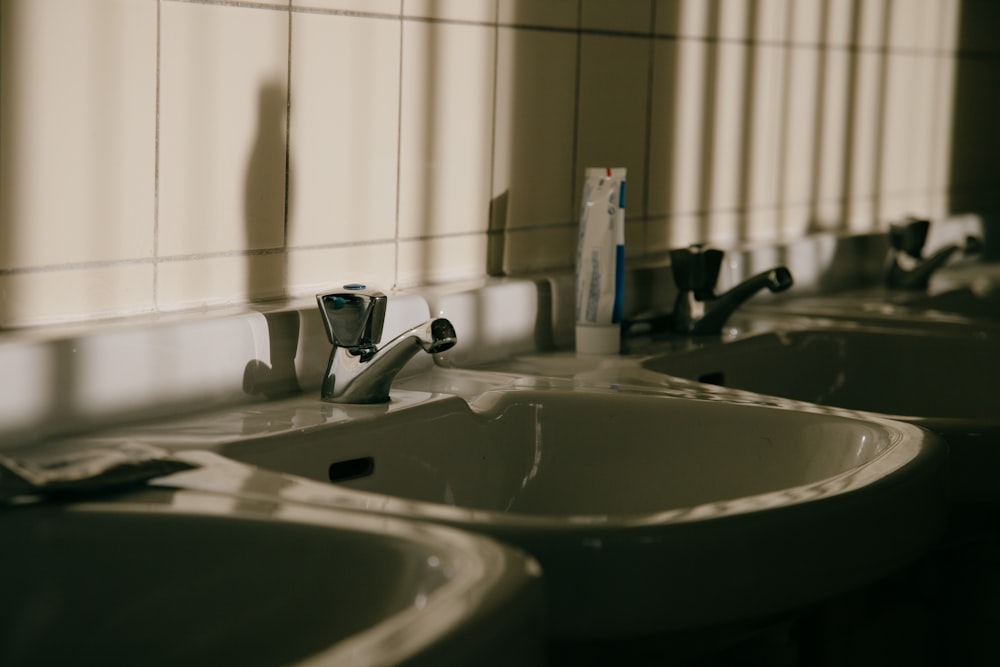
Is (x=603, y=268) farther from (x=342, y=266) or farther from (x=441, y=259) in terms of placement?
(x=342, y=266)

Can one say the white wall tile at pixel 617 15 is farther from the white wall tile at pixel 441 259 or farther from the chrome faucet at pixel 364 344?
the chrome faucet at pixel 364 344

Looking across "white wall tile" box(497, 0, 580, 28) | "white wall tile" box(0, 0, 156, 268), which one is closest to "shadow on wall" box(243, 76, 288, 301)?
"white wall tile" box(0, 0, 156, 268)

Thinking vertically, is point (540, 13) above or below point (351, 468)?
above

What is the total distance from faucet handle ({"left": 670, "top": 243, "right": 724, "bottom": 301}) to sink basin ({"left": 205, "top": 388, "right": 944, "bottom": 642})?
0.41 m

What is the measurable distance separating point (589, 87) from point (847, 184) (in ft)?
2.38

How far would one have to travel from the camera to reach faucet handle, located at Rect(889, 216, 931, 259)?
191 centimetres

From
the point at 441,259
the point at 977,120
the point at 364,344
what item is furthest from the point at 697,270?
the point at 977,120

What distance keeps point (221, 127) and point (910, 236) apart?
1147 mm

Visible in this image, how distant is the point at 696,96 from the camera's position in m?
1.72

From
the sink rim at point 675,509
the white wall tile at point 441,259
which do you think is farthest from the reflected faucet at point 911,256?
the sink rim at point 675,509

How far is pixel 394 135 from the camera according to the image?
1.26 m

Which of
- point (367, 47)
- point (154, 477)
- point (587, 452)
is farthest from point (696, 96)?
point (154, 477)

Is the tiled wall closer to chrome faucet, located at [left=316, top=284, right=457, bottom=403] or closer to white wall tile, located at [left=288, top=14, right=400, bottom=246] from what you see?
Answer: white wall tile, located at [left=288, top=14, right=400, bottom=246]

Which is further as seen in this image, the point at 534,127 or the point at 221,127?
the point at 534,127
